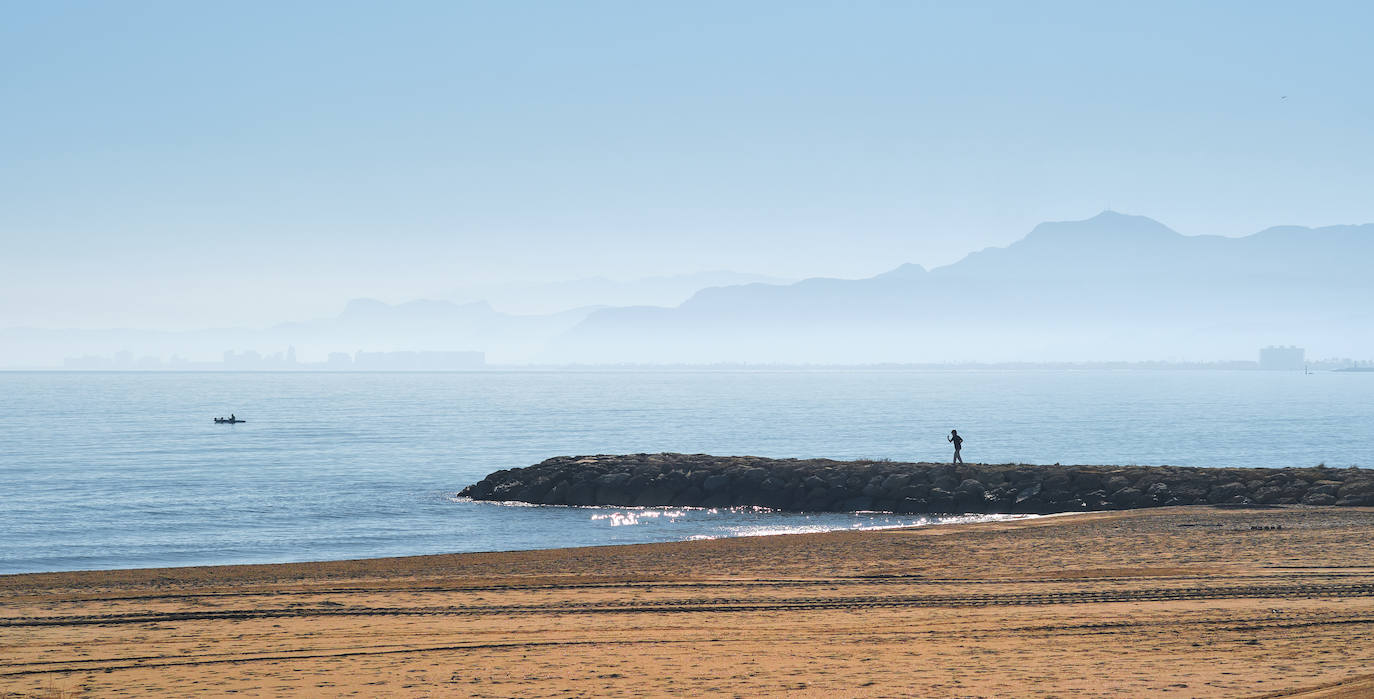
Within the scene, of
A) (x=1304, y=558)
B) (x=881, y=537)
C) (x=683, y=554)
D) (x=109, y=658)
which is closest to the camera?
(x=109, y=658)

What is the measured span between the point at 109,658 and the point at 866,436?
71.5 metres

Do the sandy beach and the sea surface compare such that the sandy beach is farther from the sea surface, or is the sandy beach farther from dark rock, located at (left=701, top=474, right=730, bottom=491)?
dark rock, located at (left=701, top=474, right=730, bottom=491)

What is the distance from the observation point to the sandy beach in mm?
11188

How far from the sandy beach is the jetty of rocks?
456 inches

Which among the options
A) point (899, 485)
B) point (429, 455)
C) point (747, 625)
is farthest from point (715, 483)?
point (429, 455)

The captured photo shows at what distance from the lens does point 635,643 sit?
13.3m

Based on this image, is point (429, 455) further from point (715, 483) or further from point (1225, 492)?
point (1225, 492)

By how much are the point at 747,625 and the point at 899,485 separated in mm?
26262

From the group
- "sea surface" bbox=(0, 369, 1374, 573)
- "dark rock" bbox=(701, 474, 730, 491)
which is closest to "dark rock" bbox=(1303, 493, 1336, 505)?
"sea surface" bbox=(0, 369, 1374, 573)

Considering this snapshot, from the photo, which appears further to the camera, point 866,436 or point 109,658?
point 866,436

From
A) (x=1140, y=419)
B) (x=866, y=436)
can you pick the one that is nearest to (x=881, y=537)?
(x=866, y=436)

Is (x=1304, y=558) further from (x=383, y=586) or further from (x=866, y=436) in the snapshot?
(x=866, y=436)

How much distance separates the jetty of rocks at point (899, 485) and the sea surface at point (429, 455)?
5.56ft

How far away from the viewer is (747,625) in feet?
47.4
